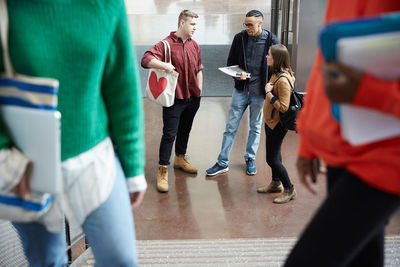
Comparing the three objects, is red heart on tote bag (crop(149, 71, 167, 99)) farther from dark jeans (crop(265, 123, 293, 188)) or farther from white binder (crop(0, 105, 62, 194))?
white binder (crop(0, 105, 62, 194))

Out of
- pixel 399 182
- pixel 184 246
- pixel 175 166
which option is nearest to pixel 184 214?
pixel 184 246

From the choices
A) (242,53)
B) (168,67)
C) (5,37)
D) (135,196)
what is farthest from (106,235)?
(242,53)

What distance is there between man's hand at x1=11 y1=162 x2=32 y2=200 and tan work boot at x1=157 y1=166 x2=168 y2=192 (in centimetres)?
326

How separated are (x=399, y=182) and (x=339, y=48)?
35 centimetres

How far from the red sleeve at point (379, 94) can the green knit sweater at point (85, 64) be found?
31.4 inches

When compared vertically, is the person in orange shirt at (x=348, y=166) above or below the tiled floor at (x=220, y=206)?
above

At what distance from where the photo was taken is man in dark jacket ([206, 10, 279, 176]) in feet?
15.6

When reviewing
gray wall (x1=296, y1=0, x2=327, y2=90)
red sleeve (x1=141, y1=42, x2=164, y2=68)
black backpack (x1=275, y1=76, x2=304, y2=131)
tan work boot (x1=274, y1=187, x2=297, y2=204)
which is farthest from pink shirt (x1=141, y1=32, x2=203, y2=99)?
gray wall (x1=296, y1=0, x2=327, y2=90)

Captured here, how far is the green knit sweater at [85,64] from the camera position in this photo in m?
1.27

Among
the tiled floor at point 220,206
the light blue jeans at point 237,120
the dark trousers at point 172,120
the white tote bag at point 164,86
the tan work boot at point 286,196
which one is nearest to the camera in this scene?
the tiled floor at point 220,206

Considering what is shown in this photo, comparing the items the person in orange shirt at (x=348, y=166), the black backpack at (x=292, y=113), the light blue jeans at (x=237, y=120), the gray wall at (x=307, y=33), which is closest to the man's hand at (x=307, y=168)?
the person in orange shirt at (x=348, y=166)

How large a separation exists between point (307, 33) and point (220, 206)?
398 centimetres

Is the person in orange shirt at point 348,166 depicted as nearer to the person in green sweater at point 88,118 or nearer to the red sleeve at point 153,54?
the person in green sweater at point 88,118

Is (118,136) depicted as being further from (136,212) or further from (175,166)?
(175,166)
